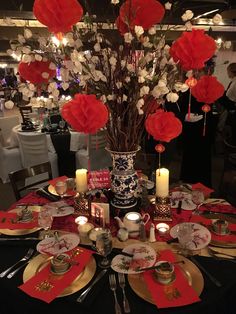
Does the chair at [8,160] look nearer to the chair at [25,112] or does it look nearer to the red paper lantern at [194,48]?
the chair at [25,112]

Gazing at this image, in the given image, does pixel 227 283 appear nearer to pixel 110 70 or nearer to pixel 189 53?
pixel 189 53

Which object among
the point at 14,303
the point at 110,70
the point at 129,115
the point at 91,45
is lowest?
the point at 14,303

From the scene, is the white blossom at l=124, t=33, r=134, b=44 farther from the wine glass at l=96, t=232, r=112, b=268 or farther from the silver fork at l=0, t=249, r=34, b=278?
the silver fork at l=0, t=249, r=34, b=278

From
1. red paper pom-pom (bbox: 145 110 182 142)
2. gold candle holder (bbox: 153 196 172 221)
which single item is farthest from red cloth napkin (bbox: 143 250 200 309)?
red paper pom-pom (bbox: 145 110 182 142)

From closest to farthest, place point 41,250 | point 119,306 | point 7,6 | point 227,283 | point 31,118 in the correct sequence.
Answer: point 119,306
point 227,283
point 41,250
point 7,6
point 31,118

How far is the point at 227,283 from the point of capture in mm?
1052

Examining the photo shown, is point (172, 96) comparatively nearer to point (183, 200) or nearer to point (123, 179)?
point (123, 179)

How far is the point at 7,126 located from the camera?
167 inches

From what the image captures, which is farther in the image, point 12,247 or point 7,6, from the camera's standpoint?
point 7,6

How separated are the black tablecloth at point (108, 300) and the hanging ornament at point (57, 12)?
3.01ft

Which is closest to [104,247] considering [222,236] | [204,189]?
[222,236]

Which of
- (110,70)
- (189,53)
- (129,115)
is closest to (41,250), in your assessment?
(129,115)

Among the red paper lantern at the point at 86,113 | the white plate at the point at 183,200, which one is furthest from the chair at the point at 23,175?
the red paper lantern at the point at 86,113

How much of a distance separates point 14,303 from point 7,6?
3.63 metres
